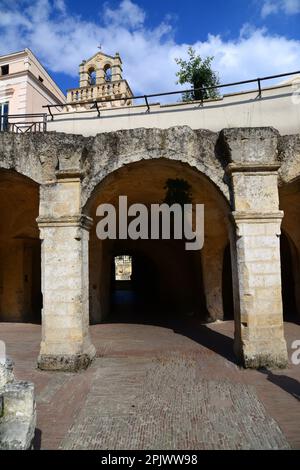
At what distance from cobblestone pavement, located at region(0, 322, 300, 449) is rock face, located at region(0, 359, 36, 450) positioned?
0.72 m

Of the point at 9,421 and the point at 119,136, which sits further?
the point at 119,136

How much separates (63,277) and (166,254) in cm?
753

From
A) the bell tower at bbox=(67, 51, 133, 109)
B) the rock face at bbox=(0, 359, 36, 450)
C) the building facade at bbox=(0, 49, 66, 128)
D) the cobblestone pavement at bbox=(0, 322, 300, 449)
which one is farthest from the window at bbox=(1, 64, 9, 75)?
the rock face at bbox=(0, 359, 36, 450)

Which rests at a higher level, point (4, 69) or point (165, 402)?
point (4, 69)

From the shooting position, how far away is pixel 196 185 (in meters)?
9.32

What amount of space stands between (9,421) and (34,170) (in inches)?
185

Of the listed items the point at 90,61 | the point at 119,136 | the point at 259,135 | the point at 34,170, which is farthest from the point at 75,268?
the point at 90,61

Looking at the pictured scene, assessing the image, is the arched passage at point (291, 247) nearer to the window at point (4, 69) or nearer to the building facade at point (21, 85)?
the building facade at point (21, 85)

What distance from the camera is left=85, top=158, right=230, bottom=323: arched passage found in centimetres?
730

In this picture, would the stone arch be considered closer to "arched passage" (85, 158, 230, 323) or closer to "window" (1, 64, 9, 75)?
"arched passage" (85, 158, 230, 323)

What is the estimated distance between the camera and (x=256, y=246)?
606 centimetres

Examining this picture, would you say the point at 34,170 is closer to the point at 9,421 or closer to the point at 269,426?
the point at 9,421

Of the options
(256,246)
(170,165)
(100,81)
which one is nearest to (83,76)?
(100,81)

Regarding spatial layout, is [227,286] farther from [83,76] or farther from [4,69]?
[83,76]
